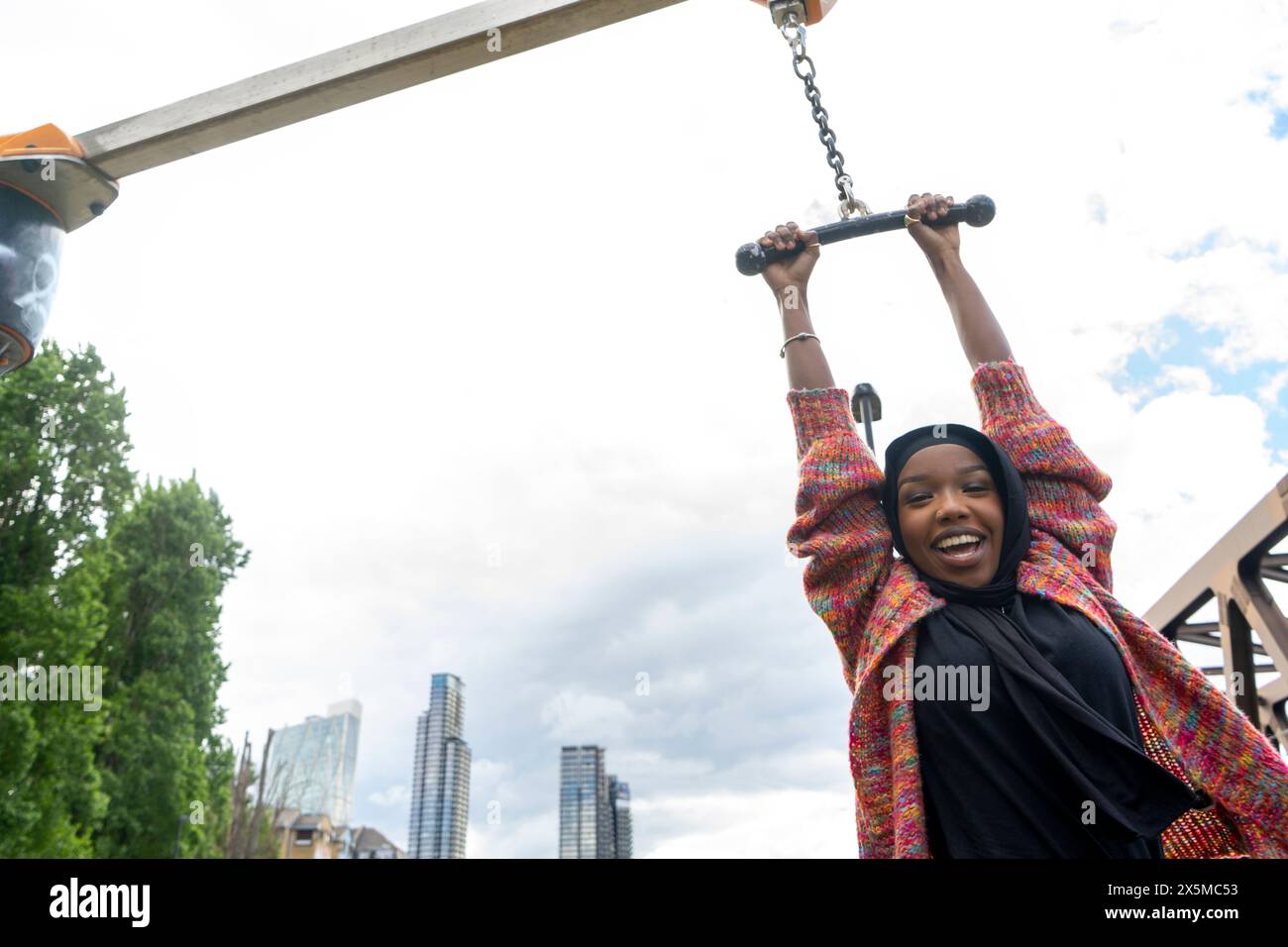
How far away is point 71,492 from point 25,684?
3.48 m

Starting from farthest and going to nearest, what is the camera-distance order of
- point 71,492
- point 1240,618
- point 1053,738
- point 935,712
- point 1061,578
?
point 71,492, point 1240,618, point 1061,578, point 935,712, point 1053,738

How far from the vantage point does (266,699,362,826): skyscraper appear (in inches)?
927

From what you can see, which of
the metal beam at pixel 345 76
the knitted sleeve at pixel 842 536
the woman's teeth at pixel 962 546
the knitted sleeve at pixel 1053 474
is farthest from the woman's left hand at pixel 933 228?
the metal beam at pixel 345 76

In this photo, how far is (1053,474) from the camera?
7.22ft

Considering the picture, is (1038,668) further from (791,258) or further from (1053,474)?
(791,258)

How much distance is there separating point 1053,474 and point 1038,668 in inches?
24.5

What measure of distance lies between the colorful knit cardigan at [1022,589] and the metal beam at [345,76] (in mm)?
1896

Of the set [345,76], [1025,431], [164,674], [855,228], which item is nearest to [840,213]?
[855,228]

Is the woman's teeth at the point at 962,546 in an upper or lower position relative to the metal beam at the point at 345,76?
lower

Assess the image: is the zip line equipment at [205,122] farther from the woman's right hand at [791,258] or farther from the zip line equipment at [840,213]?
the woman's right hand at [791,258]

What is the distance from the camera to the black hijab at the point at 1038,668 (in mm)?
1635
